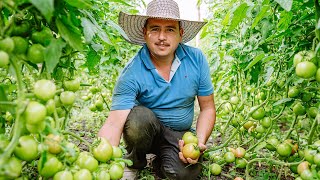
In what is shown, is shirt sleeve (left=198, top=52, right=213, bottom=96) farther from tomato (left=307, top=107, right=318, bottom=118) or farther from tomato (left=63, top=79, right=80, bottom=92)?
tomato (left=63, top=79, right=80, bottom=92)

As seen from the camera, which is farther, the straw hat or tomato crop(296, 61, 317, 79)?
the straw hat

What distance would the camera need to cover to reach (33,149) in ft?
3.68

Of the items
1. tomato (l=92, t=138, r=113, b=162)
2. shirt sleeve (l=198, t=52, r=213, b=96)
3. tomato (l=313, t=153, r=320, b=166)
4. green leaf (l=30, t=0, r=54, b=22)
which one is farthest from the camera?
shirt sleeve (l=198, t=52, r=213, b=96)

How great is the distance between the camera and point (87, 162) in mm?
1352

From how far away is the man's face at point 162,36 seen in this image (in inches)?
98.3

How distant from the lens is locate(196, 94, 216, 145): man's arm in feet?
8.64

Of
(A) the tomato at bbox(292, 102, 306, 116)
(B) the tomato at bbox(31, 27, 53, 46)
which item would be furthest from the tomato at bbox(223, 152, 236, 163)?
(B) the tomato at bbox(31, 27, 53, 46)

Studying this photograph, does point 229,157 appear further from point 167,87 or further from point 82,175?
point 82,175

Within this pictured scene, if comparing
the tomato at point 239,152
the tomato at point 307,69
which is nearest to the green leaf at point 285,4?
the tomato at point 307,69

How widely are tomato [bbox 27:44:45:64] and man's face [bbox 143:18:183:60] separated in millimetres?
1313

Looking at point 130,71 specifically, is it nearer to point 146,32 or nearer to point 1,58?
point 146,32

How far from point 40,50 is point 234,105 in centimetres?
189

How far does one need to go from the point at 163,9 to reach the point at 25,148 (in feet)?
5.46

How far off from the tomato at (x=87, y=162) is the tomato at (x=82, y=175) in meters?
0.06
